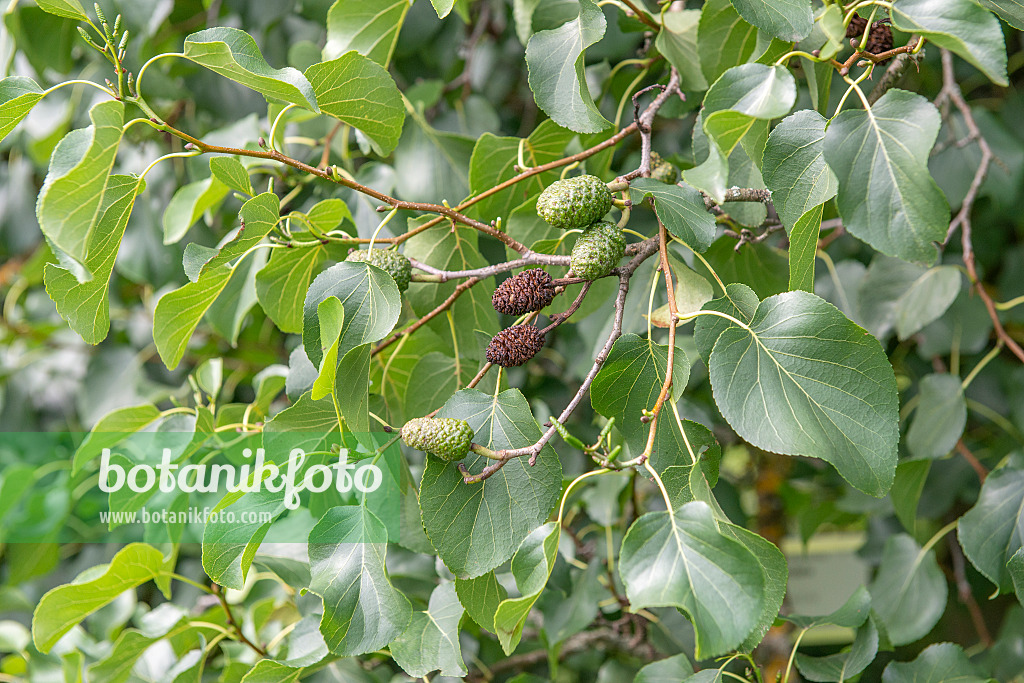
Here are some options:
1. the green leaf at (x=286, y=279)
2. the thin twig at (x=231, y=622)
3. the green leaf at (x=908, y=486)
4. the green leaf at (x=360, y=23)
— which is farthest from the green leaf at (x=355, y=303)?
the green leaf at (x=908, y=486)

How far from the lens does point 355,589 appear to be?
1.81 feet

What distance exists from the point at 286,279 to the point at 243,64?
23cm

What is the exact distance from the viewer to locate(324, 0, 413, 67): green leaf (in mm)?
757

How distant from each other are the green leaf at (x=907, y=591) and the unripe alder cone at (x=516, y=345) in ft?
2.17

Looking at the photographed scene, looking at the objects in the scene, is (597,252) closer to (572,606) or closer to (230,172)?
(230,172)

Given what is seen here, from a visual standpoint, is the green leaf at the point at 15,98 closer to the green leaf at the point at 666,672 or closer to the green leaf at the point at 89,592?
the green leaf at the point at 89,592

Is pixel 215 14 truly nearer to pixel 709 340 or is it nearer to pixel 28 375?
pixel 28 375

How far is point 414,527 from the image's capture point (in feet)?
2.33

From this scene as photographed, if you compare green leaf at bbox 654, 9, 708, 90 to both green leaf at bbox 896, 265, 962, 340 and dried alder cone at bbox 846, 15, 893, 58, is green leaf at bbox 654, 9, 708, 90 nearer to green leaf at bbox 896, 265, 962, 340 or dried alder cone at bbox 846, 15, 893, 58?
dried alder cone at bbox 846, 15, 893, 58

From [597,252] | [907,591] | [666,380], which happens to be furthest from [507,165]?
[907,591]

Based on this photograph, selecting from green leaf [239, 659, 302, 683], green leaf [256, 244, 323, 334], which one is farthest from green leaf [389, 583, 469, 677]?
green leaf [256, 244, 323, 334]

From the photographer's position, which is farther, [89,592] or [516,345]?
[89,592]

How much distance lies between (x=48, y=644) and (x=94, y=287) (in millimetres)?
451

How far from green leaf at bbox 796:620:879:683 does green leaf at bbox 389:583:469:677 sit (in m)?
0.36
